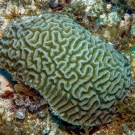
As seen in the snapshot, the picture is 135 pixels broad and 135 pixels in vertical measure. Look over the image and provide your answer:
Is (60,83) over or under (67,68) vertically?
under

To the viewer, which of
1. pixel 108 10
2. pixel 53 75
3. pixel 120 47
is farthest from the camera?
pixel 108 10

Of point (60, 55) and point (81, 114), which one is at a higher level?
point (60, 55)

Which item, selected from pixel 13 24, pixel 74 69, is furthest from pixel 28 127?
pixel 13 24

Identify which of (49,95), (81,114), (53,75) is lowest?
(81,114)

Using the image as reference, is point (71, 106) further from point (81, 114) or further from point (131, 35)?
point (131, 35)
